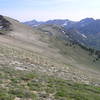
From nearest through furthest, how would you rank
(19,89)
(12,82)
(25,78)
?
(19,89)
(12,82)
(25,78)

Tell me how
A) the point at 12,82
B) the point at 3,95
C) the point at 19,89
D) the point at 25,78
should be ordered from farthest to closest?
the point at 25,78 < the point at 12,82 < the point at 19,89 < the point at 3,95

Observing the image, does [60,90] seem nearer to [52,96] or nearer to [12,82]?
[52,96]

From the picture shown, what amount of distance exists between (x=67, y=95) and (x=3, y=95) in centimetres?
613

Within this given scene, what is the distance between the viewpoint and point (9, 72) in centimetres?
2669

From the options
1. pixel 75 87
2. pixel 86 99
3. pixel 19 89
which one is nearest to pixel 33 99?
pixel 19 89

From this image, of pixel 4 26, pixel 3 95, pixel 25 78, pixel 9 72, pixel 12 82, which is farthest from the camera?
pixel 4 26

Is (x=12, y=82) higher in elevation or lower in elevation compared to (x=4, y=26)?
lower

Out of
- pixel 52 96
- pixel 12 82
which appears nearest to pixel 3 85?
pixel 12 82

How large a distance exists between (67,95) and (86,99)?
171 cm

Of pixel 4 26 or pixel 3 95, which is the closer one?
pixel 3 95

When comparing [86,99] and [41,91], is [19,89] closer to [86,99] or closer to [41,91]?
[41,91]

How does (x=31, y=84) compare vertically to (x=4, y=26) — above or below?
below

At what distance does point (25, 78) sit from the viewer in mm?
24922

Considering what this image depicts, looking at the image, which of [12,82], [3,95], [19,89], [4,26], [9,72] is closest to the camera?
[3,95]
